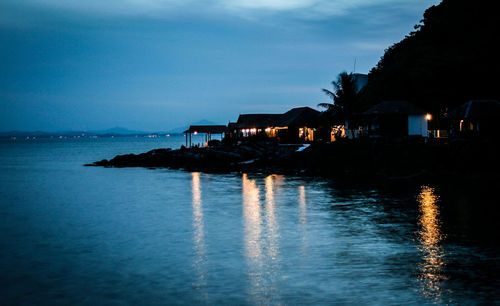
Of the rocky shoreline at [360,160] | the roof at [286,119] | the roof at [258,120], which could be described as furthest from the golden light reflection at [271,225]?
the roof at [258,120]

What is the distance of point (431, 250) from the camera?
13.4 metres

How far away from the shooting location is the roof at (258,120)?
64894mm

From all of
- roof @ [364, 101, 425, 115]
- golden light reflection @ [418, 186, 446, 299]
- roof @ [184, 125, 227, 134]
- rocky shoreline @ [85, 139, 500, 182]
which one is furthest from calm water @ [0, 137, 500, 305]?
roof @ [184, 125, 227, 134]

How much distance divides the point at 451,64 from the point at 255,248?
35.7m

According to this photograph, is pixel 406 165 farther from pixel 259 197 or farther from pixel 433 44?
pixel 433 44

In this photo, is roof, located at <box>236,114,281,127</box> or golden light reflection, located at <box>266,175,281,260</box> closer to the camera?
golden light reflection, located at <box>266,175,281,260</box>

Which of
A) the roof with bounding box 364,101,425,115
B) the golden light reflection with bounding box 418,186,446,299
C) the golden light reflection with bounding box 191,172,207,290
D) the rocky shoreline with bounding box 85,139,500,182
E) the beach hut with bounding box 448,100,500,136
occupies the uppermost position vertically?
the roof with bounding box 364,101,425,115

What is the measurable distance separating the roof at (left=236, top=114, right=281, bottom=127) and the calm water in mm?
37818

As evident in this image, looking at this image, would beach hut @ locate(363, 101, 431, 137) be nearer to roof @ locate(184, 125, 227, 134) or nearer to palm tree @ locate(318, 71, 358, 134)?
palm tree @ locate(318, 71, 358, 134)

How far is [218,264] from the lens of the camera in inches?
497

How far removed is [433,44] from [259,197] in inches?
1357

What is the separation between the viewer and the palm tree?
4622cm

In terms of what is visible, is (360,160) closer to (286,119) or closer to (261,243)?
(261,243)

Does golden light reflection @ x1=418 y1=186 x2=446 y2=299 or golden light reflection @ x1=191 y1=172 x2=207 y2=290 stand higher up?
golden light reflection @ x1=418 y1=186 x2=446 y2=299
